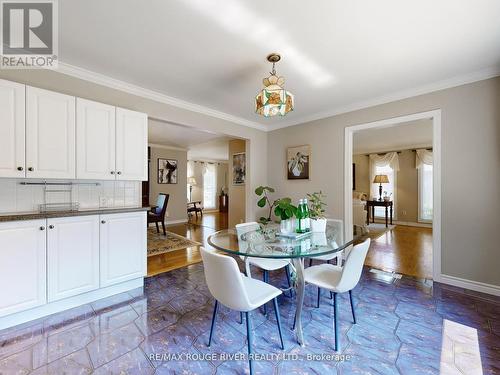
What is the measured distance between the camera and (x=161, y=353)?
159 centimetres

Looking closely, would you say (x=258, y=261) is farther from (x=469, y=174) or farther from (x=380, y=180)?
(x=380, y=180)

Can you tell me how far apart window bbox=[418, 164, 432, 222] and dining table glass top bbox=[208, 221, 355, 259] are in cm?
593

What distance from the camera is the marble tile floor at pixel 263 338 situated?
1477 mm

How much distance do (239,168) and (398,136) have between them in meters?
3.89

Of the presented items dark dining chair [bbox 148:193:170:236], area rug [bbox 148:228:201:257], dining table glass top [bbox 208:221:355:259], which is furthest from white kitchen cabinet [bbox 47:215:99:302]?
dark dining chair [bbox 148:193:170:236]

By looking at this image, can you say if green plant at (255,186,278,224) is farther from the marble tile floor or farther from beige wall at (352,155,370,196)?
beige wall at (352,155,370,196)

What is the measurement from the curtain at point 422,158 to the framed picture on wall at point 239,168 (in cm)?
522

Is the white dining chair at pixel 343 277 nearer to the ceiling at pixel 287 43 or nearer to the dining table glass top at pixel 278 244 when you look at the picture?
the dining table glass top at pixel 278 244

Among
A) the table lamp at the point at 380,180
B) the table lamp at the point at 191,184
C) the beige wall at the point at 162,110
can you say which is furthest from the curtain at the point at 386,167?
the table lamp at the point at 191,184

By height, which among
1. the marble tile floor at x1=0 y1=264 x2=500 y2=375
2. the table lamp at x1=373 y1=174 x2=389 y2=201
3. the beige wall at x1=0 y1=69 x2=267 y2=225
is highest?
the beige wall at x1=0 y1=69 x2=267 y2=225

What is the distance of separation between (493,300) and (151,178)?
711 centimetres

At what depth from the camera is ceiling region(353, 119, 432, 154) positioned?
15.5 ft

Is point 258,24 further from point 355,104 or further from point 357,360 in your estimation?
point 357,360

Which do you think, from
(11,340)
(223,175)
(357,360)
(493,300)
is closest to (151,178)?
(223,175)
